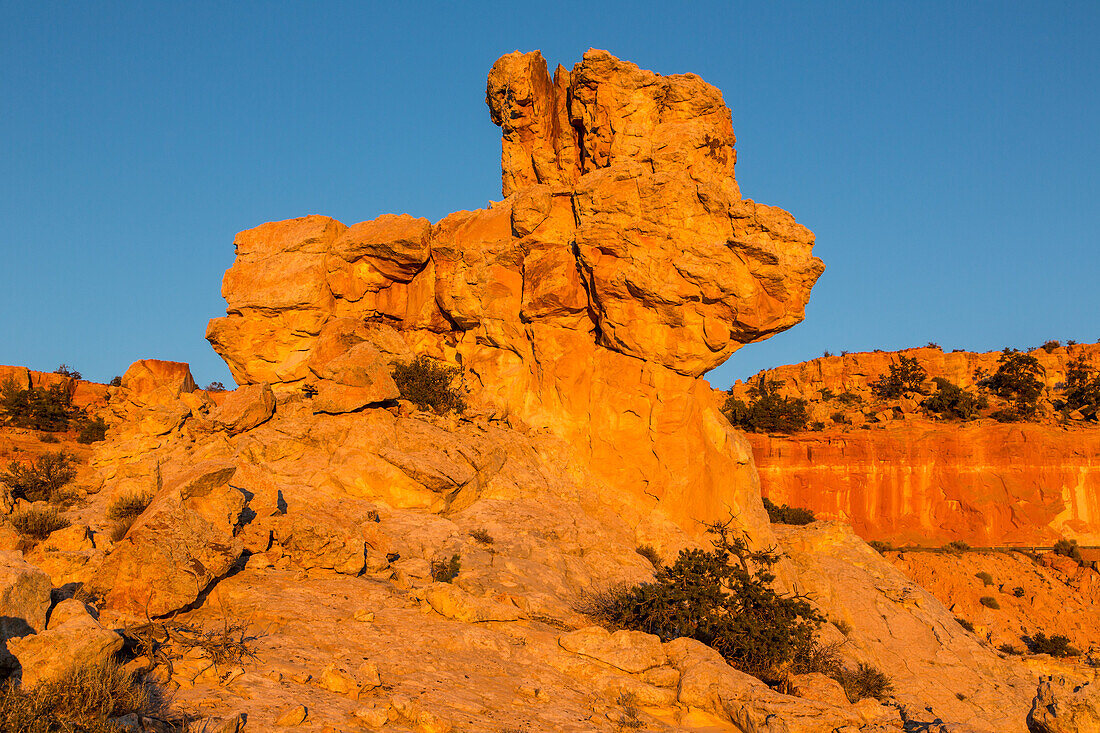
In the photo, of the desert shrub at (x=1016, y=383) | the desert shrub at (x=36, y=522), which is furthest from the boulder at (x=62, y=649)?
the desert shrub at (x=1016, y=383)

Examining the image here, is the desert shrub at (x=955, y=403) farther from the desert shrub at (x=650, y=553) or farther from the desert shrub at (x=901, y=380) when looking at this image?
the desert shrub at (x=650, y=553)

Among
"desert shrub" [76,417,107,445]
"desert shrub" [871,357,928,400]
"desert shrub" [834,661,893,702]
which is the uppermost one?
"desert shrub" [871,357,928,400]

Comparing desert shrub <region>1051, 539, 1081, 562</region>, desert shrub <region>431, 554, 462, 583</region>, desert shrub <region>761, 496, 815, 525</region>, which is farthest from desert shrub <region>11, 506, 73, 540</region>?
desert shrub <region>1051, 539, 1081, 562</region>

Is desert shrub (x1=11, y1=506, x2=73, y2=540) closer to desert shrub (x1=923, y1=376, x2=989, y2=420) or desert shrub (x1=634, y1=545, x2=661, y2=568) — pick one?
desert shrub (x1=634, y1=545, x2=661, y2=568)

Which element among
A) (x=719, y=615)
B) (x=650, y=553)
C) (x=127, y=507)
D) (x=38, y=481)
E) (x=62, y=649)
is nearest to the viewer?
(x=62, y=649)

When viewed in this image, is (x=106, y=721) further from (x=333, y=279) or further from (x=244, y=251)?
(x=244, y=251)

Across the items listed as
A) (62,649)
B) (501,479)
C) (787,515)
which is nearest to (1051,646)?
(787,515)

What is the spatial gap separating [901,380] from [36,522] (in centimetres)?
4294

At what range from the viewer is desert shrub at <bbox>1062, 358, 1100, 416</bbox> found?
3709 cm

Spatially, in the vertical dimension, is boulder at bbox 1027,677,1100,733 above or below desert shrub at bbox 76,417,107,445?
below

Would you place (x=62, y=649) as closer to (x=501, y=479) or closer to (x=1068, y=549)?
(x=501, y=479)

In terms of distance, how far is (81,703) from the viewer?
6398mm

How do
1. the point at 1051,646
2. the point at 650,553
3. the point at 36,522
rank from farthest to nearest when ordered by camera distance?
the point at 1051,646
the point at 650,553
the point at 36,522

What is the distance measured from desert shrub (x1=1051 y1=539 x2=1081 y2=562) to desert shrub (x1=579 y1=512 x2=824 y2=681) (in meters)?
23.1
